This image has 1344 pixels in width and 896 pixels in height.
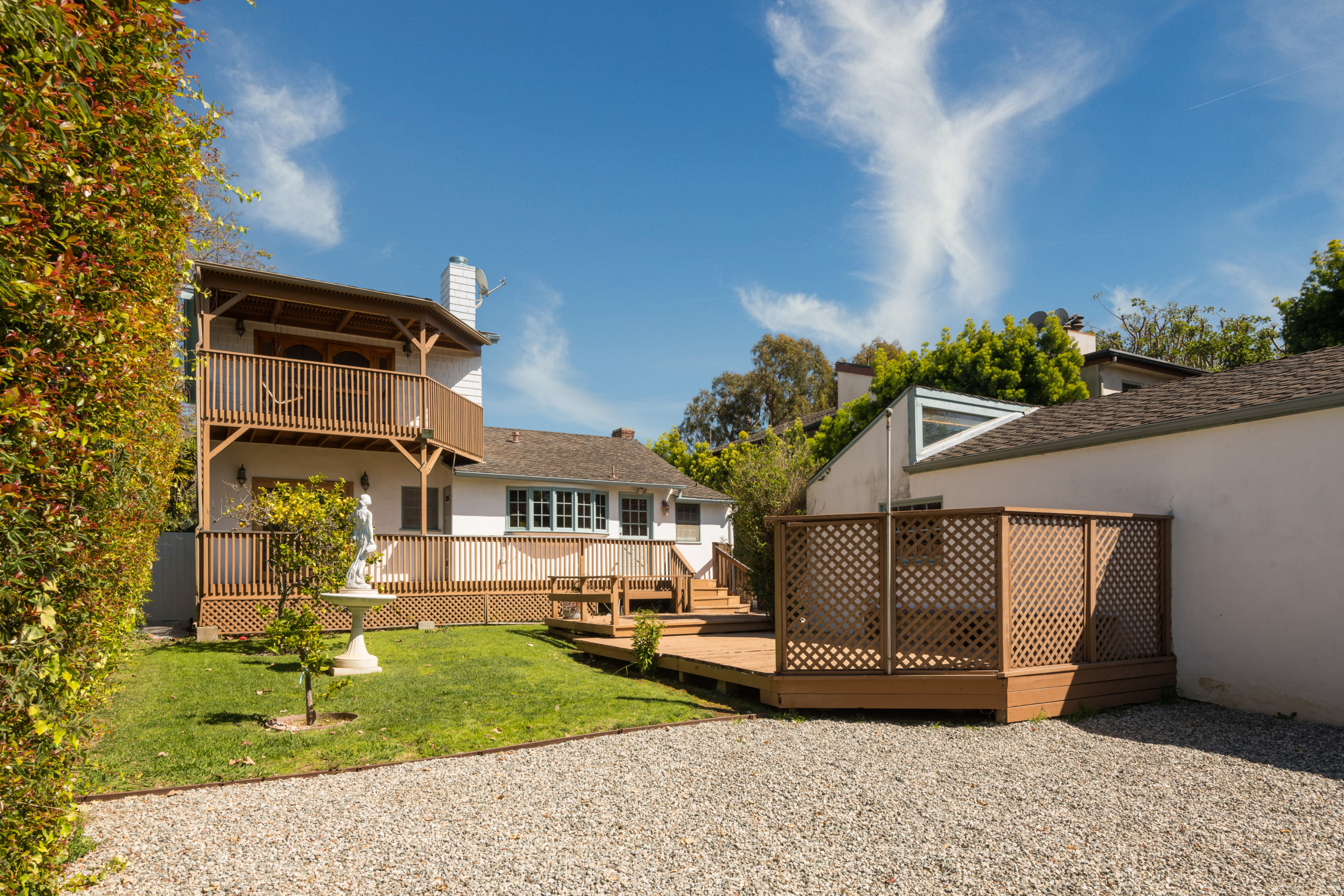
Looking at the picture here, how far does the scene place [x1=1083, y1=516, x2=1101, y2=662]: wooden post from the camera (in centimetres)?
812

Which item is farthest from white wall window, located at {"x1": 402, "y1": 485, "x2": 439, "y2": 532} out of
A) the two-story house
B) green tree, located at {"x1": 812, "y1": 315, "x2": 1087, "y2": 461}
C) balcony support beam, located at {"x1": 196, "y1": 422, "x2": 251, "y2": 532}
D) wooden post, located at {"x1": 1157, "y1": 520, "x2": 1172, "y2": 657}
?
wooden post, located at {"x1": 1157, "y1": 520, "x2": 1172, "y2": 657}

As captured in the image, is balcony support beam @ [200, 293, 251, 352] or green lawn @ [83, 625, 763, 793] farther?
balcony support beam @ [200, 293, 251, 352]

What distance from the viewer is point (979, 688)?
7449 millimetres

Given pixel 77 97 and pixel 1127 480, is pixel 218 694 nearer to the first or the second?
pixel 77 97

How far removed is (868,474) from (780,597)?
23.9ft

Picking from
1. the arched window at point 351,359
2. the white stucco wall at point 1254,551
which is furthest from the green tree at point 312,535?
the white stucco wall at point 1254,551

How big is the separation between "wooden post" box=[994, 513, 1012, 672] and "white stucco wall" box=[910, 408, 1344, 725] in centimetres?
293

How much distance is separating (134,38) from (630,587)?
1419 centimetres

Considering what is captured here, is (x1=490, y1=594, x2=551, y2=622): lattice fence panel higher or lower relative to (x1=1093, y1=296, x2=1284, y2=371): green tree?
lower

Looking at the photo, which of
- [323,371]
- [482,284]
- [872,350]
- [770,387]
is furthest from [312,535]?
[872,350]

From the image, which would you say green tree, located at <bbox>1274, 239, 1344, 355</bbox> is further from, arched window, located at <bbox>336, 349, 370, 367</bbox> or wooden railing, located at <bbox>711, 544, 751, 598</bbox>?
arched window, located at <bbox>336, 349, 370, 367</bbox>

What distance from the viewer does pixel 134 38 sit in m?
3.27

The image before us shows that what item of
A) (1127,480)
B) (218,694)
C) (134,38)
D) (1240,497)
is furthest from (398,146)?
(1240,497)

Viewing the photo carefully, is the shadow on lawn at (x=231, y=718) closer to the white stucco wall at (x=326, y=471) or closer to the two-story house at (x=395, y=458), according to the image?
the two-story house at (x=395, y=458)
